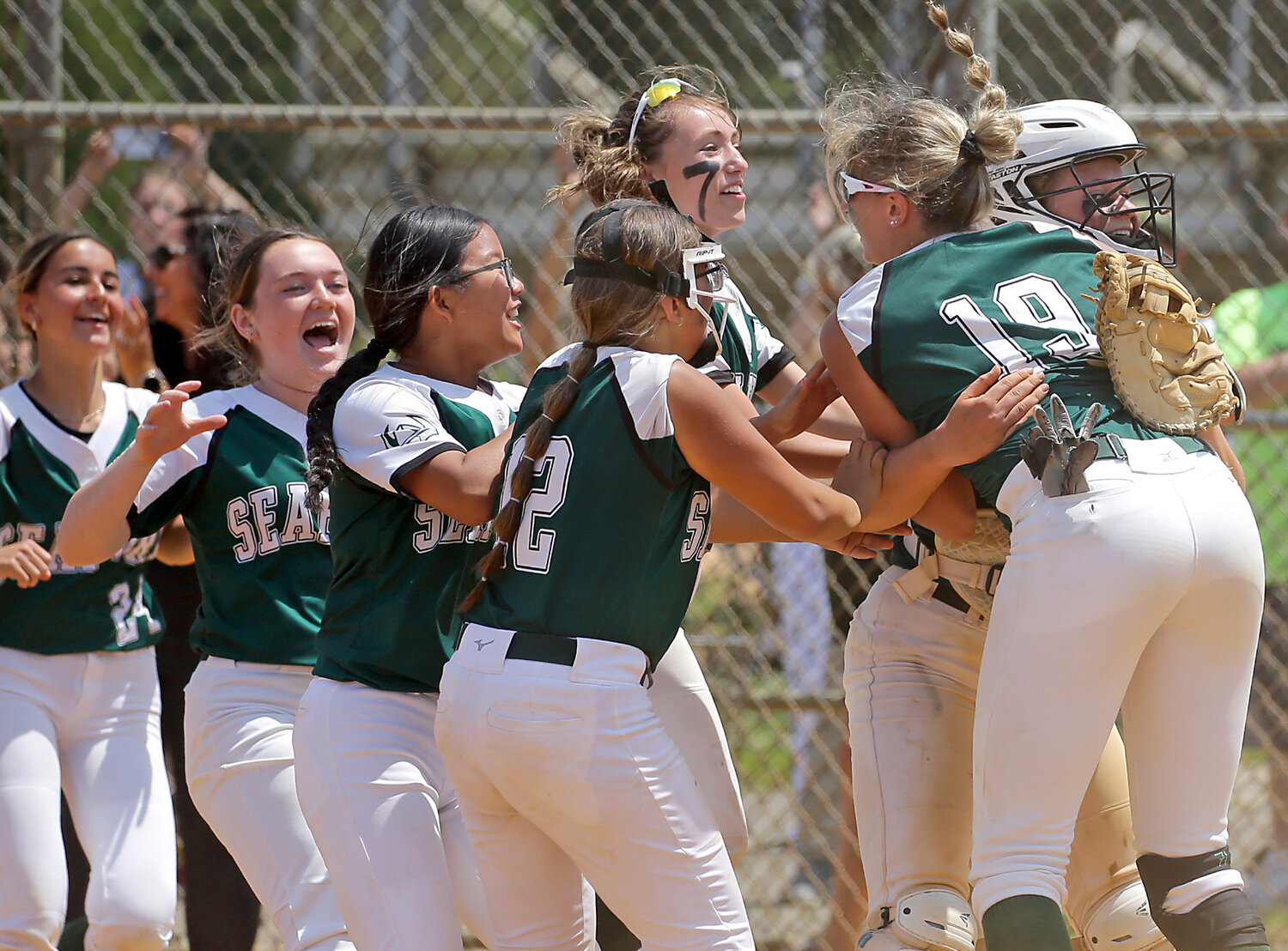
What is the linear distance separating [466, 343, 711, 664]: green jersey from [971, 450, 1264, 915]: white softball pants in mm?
586

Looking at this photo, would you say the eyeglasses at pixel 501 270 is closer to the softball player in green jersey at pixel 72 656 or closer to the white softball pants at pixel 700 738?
the white softball pants at pixel 700 738

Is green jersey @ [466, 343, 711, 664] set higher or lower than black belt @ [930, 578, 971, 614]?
higher

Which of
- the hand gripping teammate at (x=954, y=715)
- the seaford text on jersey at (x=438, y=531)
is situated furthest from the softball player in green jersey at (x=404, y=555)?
the hand gripping teammate at (x=954, y=715)

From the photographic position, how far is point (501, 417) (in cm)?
280

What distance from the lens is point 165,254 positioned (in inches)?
163

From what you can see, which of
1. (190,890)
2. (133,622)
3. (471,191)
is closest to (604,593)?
(133,622)

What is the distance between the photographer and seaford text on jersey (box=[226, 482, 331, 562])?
3.04 m

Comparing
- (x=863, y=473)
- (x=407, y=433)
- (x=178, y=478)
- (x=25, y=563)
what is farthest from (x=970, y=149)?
→ (x=25, y=563)

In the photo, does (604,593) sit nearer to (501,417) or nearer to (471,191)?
(501,417)

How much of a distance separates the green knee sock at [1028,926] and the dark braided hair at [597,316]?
3.25 feet

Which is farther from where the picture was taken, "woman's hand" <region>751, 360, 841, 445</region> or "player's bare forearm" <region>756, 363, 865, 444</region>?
"player's bare forearm" <region>756, 363, 865, 444</region>

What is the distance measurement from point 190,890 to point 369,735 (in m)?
1.47

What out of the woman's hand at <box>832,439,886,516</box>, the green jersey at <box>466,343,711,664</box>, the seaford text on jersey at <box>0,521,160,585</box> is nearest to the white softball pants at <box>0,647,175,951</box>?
the seaford text on jersey at <box>0,521,160,585</box>

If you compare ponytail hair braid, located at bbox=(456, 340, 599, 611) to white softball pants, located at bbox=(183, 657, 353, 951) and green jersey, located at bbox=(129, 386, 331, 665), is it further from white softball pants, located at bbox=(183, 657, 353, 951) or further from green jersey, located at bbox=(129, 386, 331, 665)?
green jersey, located at bbox=(129, 386, 331, 665)
